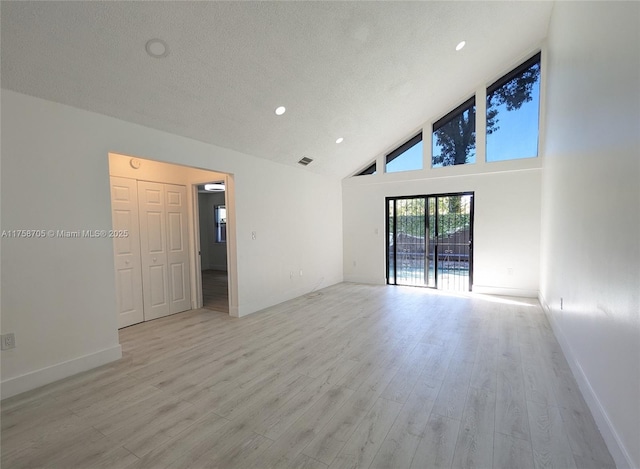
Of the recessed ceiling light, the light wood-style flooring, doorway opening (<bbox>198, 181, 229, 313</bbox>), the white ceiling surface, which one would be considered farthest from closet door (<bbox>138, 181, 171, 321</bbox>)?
doorway opening (<bbox>198, 181, 229, 313</bbox>)

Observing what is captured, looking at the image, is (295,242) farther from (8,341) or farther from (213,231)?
(213,231)

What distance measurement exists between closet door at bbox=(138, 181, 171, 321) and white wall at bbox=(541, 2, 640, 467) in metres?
5.08

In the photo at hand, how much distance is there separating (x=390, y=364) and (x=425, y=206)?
4.21m

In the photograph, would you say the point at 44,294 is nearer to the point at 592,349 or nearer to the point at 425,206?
the point at 592,349

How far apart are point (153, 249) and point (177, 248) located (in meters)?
0.40

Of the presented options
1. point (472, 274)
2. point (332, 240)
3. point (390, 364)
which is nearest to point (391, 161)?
point (332, 240)

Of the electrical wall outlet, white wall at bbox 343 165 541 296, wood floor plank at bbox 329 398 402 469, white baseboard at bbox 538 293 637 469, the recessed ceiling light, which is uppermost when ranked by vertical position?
the recessed ceiling light

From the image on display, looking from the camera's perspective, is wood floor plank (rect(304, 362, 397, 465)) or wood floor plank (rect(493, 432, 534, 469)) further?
wood floor plank (rect(304, 362, 397, 465))

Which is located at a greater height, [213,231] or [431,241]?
[213,231]

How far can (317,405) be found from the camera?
2.26 metres

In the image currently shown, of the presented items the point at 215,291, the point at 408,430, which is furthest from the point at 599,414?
the point at 215,291

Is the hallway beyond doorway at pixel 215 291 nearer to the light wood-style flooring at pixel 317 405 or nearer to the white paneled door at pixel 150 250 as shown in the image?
the white paneled door at pixel 150 250

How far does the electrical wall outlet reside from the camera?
7.86 ft

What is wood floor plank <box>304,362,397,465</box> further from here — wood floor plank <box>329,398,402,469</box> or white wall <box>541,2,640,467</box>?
white wall <box>541,2,640,467</box>
